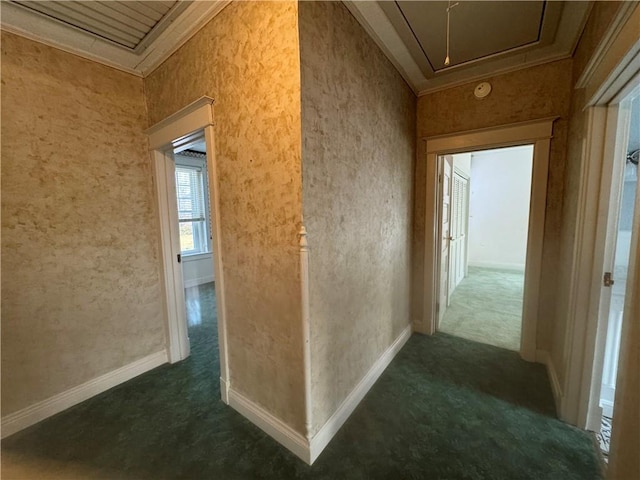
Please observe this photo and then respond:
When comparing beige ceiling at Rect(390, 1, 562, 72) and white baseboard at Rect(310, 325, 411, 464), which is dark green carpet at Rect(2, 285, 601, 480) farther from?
beige ceiling at Rect(390, 1, 562, 72)

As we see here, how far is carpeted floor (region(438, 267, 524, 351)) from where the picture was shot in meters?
2.74

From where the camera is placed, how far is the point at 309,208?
1271mm

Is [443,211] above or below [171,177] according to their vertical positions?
below

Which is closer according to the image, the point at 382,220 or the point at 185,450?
the point at 185,450

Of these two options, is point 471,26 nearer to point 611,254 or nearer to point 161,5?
point 611,254

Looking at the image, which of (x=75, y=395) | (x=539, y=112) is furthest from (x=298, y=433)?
(x=539, y=112)

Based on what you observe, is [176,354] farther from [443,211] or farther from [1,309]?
[443,211]

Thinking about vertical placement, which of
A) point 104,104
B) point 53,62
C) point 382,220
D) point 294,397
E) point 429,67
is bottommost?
point 294,397

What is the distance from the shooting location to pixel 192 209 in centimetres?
506

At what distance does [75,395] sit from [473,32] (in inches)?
149

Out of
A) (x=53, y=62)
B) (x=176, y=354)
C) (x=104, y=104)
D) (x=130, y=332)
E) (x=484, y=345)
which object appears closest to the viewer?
(x=53, y=62)

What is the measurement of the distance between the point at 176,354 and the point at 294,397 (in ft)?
4.92

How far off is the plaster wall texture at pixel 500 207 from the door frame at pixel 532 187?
4381mm

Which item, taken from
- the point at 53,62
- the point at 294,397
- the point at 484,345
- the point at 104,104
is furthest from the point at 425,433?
the point at 53,62
